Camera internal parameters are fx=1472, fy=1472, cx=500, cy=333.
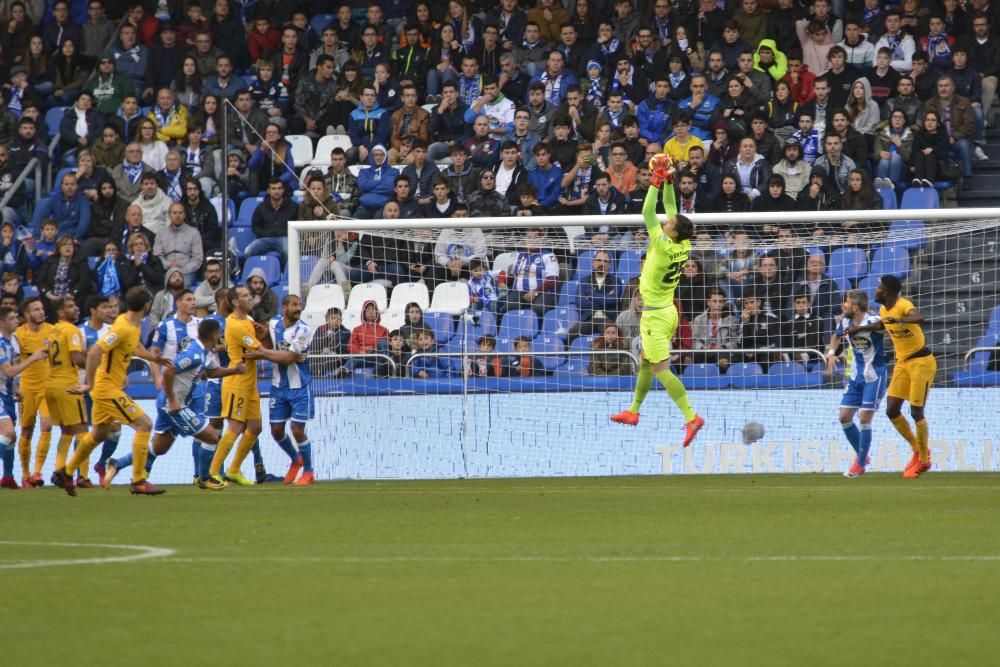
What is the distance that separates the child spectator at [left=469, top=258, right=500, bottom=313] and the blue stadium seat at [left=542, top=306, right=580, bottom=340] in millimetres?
625

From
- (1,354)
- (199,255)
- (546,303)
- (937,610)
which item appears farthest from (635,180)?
(937,610)

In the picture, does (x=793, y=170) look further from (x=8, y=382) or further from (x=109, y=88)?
(x=109, y=88)

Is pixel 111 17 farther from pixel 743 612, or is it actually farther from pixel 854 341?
pixel 743 612

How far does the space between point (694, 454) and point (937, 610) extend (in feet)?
36.2

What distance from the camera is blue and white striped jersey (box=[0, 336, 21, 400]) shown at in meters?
15.9

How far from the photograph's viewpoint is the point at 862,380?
49.5 ft

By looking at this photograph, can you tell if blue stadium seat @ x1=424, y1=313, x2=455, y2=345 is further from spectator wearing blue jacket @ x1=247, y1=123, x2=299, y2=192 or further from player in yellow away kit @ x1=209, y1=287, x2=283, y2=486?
spectator wearing blue jacket @ x1=247, y1=123, x2=299, y2=192

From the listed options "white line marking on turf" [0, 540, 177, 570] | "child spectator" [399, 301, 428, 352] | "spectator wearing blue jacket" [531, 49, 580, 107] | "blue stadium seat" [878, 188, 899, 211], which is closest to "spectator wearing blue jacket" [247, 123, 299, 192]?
"spectator wearing blue jacket" [531, 49, 580, 107]

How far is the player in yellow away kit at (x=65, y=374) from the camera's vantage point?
15.2m

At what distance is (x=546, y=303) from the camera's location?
55.4 feet

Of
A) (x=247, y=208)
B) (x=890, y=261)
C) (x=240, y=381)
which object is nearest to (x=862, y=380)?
(x=890, y=261)

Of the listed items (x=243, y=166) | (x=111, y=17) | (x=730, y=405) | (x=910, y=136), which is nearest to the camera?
(x=730, y=405)

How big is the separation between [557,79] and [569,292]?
5098 millimetres

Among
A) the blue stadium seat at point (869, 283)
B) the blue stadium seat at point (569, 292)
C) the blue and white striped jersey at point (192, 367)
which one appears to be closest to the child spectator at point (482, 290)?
the blue stadium seat at point (569, 292)
